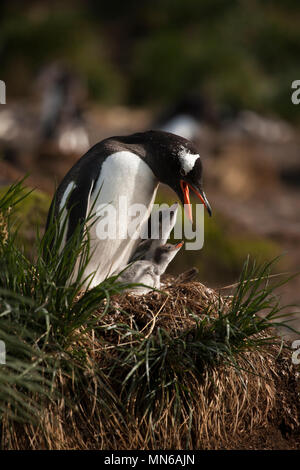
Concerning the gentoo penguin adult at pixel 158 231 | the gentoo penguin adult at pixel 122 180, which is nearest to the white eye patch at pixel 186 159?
the gentoo penguin adult at pixel 122 180

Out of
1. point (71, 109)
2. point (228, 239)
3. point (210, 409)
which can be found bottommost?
point (210, 409)

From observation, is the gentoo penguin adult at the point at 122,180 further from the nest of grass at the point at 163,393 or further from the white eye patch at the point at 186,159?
the nest of grass at the point at 163,393

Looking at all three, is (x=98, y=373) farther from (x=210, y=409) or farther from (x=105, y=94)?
(x=105, y=94)

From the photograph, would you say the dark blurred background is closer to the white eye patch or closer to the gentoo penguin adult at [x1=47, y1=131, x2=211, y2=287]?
the gentoo penguin adult at [x1=47, y1=131, x2=211, y2=287]

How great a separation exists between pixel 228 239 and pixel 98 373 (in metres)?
5.13

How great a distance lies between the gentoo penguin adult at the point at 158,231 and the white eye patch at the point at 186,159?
1.07 feet

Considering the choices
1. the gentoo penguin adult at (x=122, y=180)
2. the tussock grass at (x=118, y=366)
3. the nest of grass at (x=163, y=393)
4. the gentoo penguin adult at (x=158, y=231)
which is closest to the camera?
the tussock grass at (x=118, y=366)

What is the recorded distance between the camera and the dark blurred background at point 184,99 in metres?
8.75

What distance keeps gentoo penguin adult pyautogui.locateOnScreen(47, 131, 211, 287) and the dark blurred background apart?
0.17 metres

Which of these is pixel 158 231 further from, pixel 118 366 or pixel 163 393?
pixel 163 393

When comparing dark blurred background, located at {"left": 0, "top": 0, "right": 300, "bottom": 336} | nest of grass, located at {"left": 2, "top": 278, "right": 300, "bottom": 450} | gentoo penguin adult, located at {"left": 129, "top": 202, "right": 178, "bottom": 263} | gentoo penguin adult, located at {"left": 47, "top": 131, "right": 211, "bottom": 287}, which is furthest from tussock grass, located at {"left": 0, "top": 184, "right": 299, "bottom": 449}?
dark blurred background, located at {"left": 0, "top": 0, "right": 300, "bottom": 336}

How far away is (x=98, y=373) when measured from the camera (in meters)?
3.01
